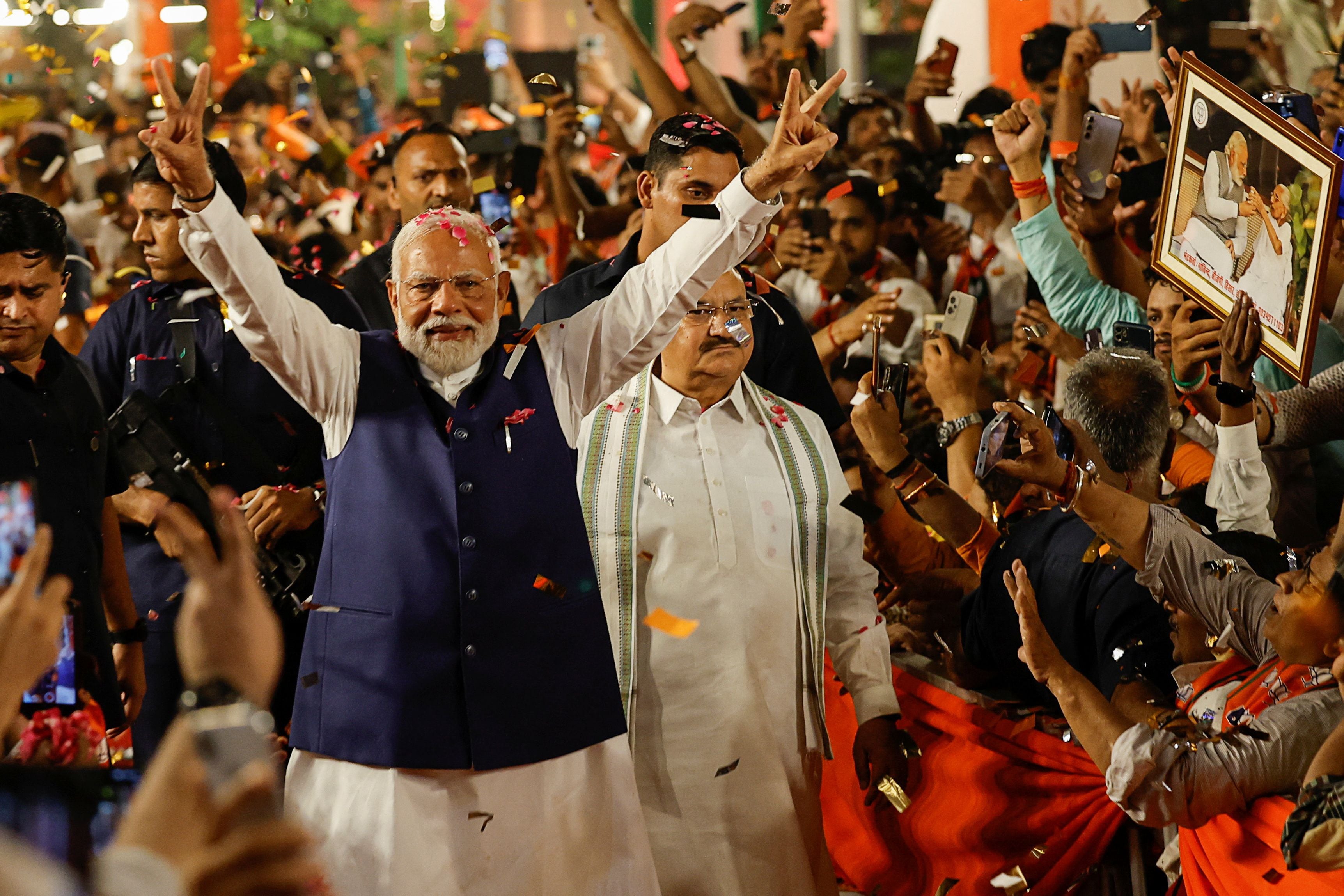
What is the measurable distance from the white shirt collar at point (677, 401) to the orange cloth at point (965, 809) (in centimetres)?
95

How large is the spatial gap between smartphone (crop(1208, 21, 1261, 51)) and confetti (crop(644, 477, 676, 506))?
5.66 m

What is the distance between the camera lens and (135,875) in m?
1.31

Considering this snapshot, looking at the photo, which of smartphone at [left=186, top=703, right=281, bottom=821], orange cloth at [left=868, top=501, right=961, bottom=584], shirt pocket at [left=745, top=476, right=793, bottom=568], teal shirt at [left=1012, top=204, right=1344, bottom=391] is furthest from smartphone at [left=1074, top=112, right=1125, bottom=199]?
smartphone at [left=186, top=703, right=281, bottom=821]

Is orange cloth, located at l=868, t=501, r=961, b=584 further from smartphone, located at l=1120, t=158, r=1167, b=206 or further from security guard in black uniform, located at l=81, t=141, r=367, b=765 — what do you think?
smartphone, located at l=1120, t=158, r=1167, b=206

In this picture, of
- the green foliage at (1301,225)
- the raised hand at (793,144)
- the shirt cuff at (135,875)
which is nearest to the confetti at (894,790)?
the raised hand at (793,144)

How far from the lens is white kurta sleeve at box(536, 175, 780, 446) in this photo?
322cm

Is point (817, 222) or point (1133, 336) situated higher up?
point (1133, 336)

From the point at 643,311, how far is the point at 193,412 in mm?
1754

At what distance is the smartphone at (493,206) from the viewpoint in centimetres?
703

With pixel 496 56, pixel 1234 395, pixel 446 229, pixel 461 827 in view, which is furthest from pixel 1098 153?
pixel 496 56

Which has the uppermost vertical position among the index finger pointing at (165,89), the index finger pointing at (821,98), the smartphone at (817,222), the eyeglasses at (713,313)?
the index finger pointing at (165,89)

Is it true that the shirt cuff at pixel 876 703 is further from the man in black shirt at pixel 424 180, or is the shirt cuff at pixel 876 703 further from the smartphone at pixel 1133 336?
the man in black shirt at pixel 424 180

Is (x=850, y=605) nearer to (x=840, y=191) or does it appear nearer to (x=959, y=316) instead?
(x=959, y=316)

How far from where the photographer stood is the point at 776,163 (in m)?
3.15
